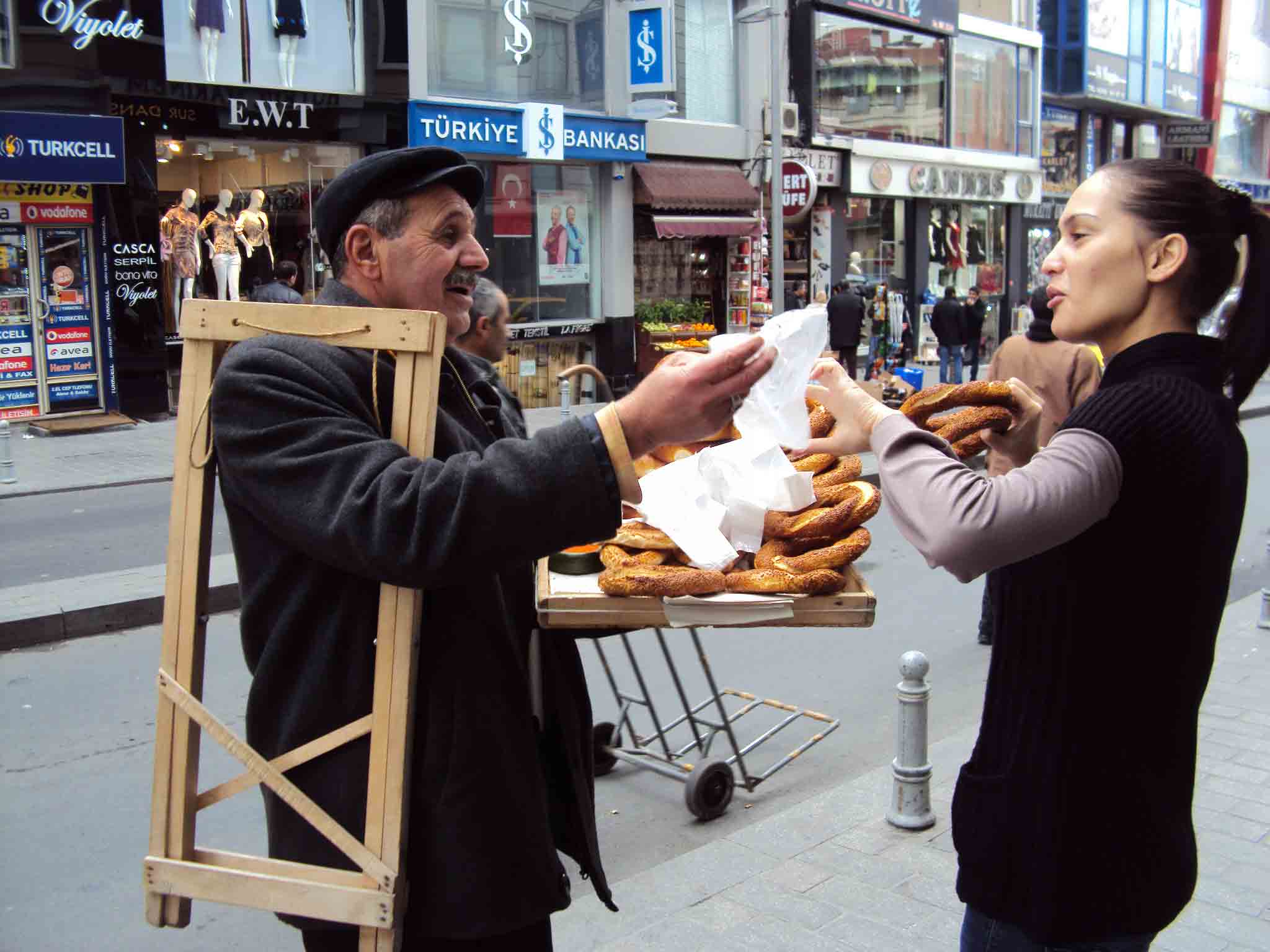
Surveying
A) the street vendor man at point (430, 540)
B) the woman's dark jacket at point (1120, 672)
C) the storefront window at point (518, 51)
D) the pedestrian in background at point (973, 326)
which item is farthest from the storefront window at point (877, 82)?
the woman's dark jacket at point (1120, 672)

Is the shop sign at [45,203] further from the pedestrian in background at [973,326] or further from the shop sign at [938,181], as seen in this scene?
the shop sign at [938,181]

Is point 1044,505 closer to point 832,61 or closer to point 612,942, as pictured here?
point 612,942

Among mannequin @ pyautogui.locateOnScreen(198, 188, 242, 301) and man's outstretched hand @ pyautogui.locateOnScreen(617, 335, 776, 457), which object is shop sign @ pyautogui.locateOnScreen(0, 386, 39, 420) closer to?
mannequin @ pyautogui.locateOnScreen(198, 188, 242, 301)

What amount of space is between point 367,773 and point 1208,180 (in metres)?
1.65

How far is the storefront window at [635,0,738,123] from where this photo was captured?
21.8 metres

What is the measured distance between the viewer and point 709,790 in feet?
16.5

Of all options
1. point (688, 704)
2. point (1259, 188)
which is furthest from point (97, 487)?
point (1259, 188)

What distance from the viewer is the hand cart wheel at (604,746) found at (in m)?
5.41

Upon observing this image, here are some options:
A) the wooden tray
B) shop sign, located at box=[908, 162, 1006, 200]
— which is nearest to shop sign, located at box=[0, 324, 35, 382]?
the wooden tray

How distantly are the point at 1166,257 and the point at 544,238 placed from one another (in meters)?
18.2

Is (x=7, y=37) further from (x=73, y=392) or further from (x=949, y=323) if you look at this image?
(x=949, y=323)

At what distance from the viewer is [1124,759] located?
1.93 metres

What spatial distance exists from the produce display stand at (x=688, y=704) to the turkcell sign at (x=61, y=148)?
1131 cm

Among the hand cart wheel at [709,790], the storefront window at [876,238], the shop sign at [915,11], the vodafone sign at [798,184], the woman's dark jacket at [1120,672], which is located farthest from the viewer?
the storefront window at [876,238]
